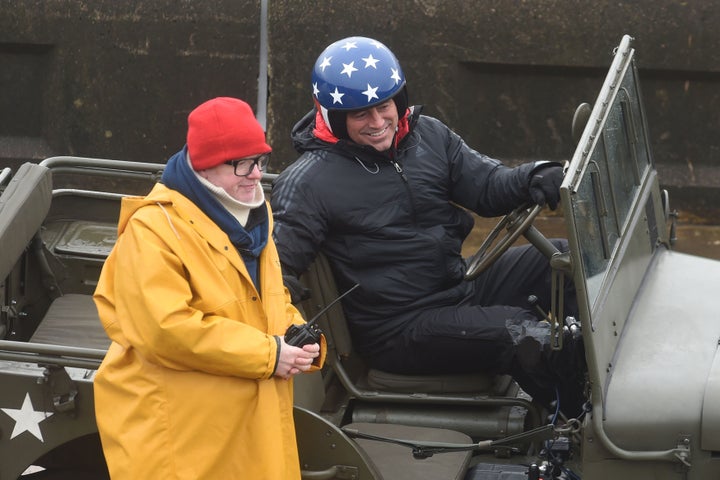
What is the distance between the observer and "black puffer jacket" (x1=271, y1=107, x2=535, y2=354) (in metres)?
4.96

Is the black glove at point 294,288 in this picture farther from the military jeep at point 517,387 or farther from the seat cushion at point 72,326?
the seat cushion at point 72,326

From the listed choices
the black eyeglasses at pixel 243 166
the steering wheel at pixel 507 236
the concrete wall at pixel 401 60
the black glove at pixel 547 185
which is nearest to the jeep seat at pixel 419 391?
the steering wheel at pixel 507 236

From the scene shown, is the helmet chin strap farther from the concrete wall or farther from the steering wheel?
the concrete wall

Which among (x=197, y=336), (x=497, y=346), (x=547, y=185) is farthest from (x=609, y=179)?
(x=197, y=336)

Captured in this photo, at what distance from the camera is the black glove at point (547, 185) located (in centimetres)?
Answer: 491

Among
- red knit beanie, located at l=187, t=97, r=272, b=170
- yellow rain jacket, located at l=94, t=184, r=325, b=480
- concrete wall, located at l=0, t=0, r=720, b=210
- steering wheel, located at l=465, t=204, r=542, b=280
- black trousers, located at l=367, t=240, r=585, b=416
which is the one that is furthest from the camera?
concrete wall, located at l=0, t=0, r=720, b=210

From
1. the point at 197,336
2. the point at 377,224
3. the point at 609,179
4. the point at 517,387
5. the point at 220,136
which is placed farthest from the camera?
the point at 517,387

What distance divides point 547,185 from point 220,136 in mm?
1285

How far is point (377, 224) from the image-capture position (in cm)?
498

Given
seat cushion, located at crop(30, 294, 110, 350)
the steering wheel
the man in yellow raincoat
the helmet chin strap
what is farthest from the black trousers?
seat cushion, located at crop(30, 294, 110, 350)

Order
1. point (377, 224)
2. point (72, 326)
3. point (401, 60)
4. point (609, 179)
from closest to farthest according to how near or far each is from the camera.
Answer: point (609, 179) < point (377, 224) < point (72, 326) < point (401, 60)

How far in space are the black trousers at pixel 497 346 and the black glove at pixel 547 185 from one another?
0.79ft

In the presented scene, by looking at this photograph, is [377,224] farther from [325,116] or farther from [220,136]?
[220,136]

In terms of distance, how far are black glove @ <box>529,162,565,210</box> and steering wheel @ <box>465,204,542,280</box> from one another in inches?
1.7
